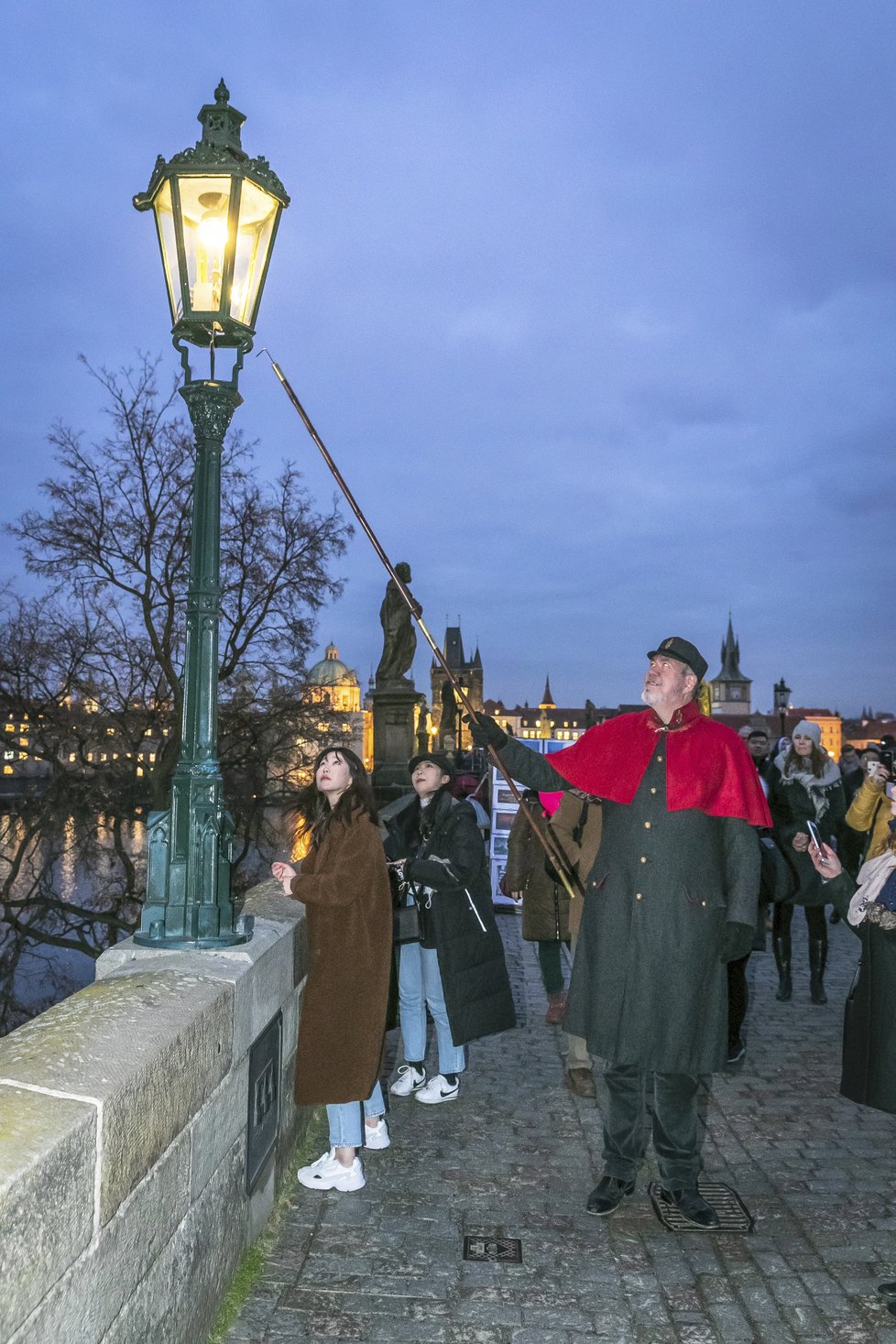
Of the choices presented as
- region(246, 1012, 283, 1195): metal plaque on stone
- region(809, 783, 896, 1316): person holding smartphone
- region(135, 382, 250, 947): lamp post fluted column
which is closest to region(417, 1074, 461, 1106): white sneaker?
region(246, 1012, 283, 1195): metal plaque on stone

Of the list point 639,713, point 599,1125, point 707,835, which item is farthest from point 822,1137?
point 639,713

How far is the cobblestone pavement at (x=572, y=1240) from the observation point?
3.42 metres

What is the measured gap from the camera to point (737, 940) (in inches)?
168

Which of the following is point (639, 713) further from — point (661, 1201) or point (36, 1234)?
point (36, 1234)

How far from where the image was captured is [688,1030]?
4.25 meters

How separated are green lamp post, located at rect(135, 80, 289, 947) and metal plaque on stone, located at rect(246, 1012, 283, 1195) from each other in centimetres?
38

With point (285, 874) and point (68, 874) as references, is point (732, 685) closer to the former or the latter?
point (68, 874)

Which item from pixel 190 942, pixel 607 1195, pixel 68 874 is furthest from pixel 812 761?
pixel 68 874

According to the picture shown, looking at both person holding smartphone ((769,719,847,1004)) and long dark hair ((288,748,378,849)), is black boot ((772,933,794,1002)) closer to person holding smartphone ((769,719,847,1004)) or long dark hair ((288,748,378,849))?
person holding smartphone ((769,719,847,1004))

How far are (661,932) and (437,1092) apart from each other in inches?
80.9

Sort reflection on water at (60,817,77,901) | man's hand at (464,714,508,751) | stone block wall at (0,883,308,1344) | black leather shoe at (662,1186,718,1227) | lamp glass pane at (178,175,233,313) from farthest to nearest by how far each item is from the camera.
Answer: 1. reflection on water at (60,817,77,901)
2. man's hand at (464,714,508,751)
3. black leather shoe at (662,1186,718,1227)
4. lamp glass pane at (178,175,233,313)
5. stone block wall at (0,883,308,1344)

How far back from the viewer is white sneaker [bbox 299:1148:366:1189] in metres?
4.41

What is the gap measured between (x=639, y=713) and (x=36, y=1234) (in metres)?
3.29

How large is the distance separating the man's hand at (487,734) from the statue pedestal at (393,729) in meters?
17.7
